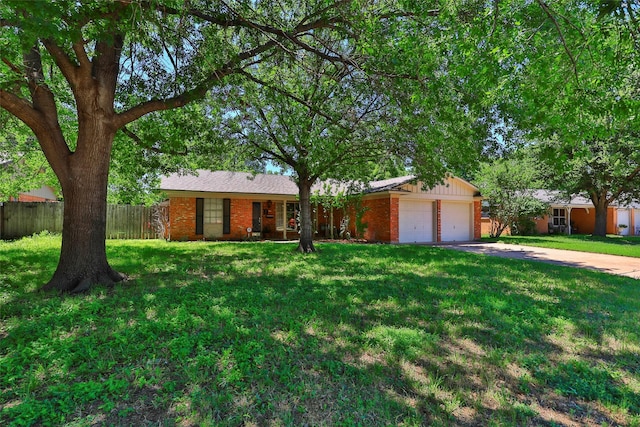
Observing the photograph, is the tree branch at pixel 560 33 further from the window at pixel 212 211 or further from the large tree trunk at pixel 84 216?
the window at pixel 212 211

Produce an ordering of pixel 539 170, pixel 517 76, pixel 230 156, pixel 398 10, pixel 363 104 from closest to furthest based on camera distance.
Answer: pixel 517 76 → pixel 398 10 → pixel 363 104 → pixel 230 156 → pixel 539 170

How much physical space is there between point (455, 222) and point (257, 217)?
36.6ft

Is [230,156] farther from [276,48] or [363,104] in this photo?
[276,48]

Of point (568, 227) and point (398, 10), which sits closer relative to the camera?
point (398, 10)

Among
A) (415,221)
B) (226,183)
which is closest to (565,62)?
(415,221)

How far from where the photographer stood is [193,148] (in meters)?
11.1

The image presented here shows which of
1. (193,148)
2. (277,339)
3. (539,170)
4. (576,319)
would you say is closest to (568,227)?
(539,170)

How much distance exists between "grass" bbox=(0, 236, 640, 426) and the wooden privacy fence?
12.1 meters

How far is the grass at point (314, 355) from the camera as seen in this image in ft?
8.29

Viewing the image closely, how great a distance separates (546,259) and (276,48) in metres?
10.6

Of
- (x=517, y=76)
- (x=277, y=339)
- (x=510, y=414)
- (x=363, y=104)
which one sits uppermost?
(x=363, y=104)

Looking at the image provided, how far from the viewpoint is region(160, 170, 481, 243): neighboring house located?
53.2ft

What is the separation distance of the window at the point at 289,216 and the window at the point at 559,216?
2228cm

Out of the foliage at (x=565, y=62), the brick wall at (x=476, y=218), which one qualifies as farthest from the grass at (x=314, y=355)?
the brick wall at (x=476, y=218)
